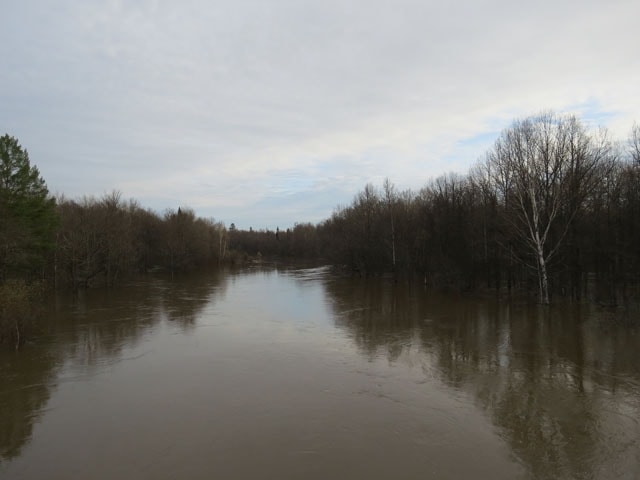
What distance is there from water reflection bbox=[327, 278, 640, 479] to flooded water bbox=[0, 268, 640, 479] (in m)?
0.05

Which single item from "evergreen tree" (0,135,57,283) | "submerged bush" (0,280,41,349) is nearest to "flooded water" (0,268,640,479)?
"submerged bush" (0,280,41,349)

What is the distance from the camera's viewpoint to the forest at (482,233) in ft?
76.2

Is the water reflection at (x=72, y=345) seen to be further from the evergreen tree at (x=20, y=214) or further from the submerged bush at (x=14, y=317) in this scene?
the evergreen tree at (x=20, y=214)

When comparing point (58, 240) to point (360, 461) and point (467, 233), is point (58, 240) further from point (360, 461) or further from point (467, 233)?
point (360, 461)

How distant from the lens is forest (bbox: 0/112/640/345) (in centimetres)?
2322

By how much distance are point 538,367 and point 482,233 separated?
20275mm

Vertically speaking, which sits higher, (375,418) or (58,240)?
(58,240)

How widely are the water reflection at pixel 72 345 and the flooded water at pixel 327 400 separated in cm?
8

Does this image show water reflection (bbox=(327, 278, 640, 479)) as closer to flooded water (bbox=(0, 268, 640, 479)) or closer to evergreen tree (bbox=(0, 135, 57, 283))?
flooded water (bbox=(0, 268, 640, 479))

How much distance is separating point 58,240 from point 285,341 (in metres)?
28.9

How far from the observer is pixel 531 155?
25.4 meters

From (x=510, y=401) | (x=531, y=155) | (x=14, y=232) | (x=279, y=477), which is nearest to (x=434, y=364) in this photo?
(x=510, y=401)

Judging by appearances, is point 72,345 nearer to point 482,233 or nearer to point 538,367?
point 538,367

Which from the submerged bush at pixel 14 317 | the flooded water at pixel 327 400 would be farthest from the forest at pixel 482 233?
the flooded water at pixel 327 400
